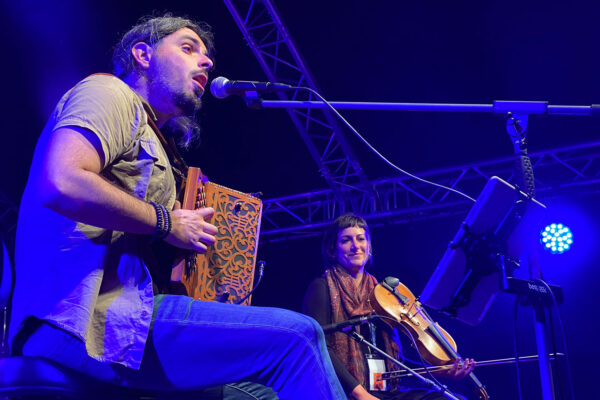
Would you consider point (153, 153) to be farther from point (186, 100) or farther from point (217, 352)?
point (217, 352)

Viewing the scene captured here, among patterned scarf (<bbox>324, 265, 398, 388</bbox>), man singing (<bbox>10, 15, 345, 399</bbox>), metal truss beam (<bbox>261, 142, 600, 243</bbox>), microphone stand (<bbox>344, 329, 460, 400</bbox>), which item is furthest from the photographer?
metal truss beam (<bbox>261, 142, 600, 243</bbox>)

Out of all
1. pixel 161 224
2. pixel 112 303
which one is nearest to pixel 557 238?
pixel 161 224

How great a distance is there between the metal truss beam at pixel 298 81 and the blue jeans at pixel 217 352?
4.79 meters

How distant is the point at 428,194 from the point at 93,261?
6.83 m

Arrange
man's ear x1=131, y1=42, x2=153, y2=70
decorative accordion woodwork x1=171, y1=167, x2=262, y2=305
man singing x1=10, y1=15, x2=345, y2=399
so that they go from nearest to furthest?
1. man singing x1=10, y1=15, x2=345, y2=399
2. decorative accordion woodwork x1=171, y1=167, x2=262, y2=305
3. man's ear x1=131, y1=42, x2=153, y2=70

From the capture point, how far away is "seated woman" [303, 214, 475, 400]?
352 centimetres

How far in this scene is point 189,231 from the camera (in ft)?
5.36

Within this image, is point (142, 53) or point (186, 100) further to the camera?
point (142, 53)

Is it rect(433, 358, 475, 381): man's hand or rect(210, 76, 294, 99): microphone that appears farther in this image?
rect(433, 358, 475, 381): man's hand

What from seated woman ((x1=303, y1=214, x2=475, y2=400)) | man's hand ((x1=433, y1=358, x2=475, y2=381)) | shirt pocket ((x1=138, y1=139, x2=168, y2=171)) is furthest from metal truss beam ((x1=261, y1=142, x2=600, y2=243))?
shirt pocket ((x1=138, y1=139, x2=168, y2=171))

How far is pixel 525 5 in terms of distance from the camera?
534cm

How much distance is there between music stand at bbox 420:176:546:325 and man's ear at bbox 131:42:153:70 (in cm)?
150

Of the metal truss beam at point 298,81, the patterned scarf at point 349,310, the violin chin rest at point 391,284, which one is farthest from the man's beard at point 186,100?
the metal truss beam at point 298,81

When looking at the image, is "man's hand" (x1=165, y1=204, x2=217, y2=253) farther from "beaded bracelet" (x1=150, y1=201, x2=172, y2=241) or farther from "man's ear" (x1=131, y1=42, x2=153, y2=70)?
"man's ear" (x1=131, y1=42, x2=153, y2=70)
